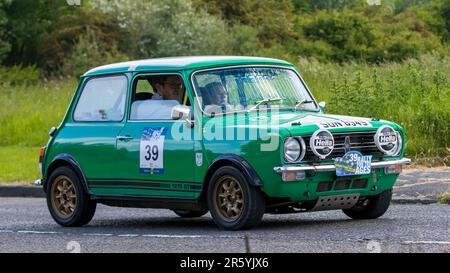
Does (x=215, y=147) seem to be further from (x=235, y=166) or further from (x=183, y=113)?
(x=183, y=113)

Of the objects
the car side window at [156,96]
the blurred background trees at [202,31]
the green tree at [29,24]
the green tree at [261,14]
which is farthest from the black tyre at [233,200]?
the green tree at [29,24]

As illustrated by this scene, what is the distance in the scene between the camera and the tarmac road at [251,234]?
10016mm

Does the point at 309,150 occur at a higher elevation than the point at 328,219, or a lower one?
higher

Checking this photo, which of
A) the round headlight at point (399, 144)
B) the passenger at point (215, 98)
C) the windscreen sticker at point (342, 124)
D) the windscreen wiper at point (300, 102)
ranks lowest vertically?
the round headlight at point (399, 144)

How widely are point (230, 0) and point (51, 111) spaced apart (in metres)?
34.6

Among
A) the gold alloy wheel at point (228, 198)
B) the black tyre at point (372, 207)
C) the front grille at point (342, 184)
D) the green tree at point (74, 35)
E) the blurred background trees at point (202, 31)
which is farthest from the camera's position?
the green tree at point (74, 35)

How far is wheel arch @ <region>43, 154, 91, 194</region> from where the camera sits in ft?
42.9

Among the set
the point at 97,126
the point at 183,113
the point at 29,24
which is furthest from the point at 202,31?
the point at 183,113

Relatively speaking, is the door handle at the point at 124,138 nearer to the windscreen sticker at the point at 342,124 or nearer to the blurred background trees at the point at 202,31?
the windscreen sticker at the point at 342,124

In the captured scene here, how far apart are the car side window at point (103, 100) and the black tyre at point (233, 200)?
188 centimetres

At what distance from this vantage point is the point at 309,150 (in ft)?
36.4

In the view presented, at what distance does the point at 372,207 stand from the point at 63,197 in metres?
3.51
